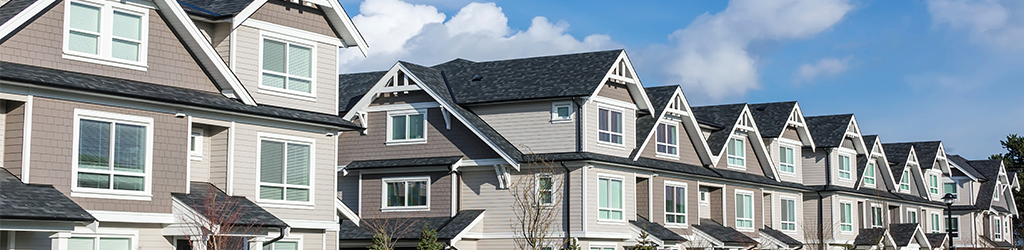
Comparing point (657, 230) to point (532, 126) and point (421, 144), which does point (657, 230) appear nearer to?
point (532, 126)

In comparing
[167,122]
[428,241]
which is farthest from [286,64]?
[428,241]

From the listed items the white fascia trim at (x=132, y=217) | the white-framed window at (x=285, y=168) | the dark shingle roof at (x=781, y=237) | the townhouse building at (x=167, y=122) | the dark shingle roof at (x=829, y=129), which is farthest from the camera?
the dark shingle roof at (x=829, y=129)

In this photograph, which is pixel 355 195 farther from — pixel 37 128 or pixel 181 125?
pixel 37 128

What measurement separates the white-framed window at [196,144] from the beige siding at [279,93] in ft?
5.62

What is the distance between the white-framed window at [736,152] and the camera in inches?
1956

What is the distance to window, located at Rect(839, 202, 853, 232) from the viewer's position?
188 feet

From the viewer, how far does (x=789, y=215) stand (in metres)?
54.4

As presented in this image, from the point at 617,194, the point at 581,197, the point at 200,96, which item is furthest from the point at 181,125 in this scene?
the point at 617,194

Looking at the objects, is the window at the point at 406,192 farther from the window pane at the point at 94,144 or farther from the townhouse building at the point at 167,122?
the window pane at the point at 94,144

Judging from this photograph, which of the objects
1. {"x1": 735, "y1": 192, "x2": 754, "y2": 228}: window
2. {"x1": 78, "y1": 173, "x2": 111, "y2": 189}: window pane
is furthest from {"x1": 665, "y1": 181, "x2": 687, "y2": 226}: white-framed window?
{"x1": 78, "y1": 173, "x2": 111, "y2": 189}: window pane

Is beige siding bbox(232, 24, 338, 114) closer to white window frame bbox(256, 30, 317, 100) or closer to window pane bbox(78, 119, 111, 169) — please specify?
white window frame bbox(256, 30, 317, 100)

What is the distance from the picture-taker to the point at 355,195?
136ft

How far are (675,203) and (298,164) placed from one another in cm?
1991

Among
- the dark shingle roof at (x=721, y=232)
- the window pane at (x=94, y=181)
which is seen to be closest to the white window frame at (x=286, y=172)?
the window pane at (x=94, y=181)
